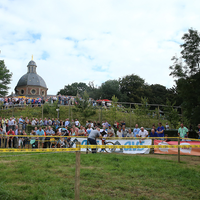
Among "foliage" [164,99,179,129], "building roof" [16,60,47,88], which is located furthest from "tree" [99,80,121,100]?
"foliage" [164,99,179,129]

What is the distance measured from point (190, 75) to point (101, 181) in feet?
57.1

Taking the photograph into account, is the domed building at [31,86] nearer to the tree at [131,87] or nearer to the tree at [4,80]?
the tree at [4,80]

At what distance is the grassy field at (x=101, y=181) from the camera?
19.8ft

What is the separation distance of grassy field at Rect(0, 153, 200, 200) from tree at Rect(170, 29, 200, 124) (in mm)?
12923

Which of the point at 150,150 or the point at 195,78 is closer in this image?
the point at 150,150

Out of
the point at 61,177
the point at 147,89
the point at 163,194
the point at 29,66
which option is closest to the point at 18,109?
the point at 61,177

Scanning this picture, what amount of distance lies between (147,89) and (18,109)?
45.4 m

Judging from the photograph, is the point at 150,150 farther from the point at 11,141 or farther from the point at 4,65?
the point at 4,65

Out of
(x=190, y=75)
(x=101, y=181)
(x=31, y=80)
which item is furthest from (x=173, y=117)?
(x=31, y=80)

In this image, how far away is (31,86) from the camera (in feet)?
305

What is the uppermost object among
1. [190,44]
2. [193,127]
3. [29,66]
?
[29,66]

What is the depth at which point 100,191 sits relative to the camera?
6309 millimetres

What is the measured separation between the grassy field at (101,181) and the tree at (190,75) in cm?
1292

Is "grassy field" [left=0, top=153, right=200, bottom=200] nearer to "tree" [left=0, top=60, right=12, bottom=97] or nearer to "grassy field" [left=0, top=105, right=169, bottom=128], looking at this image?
"grassy field" [left=0, top=105, right=169, bottom=128]
